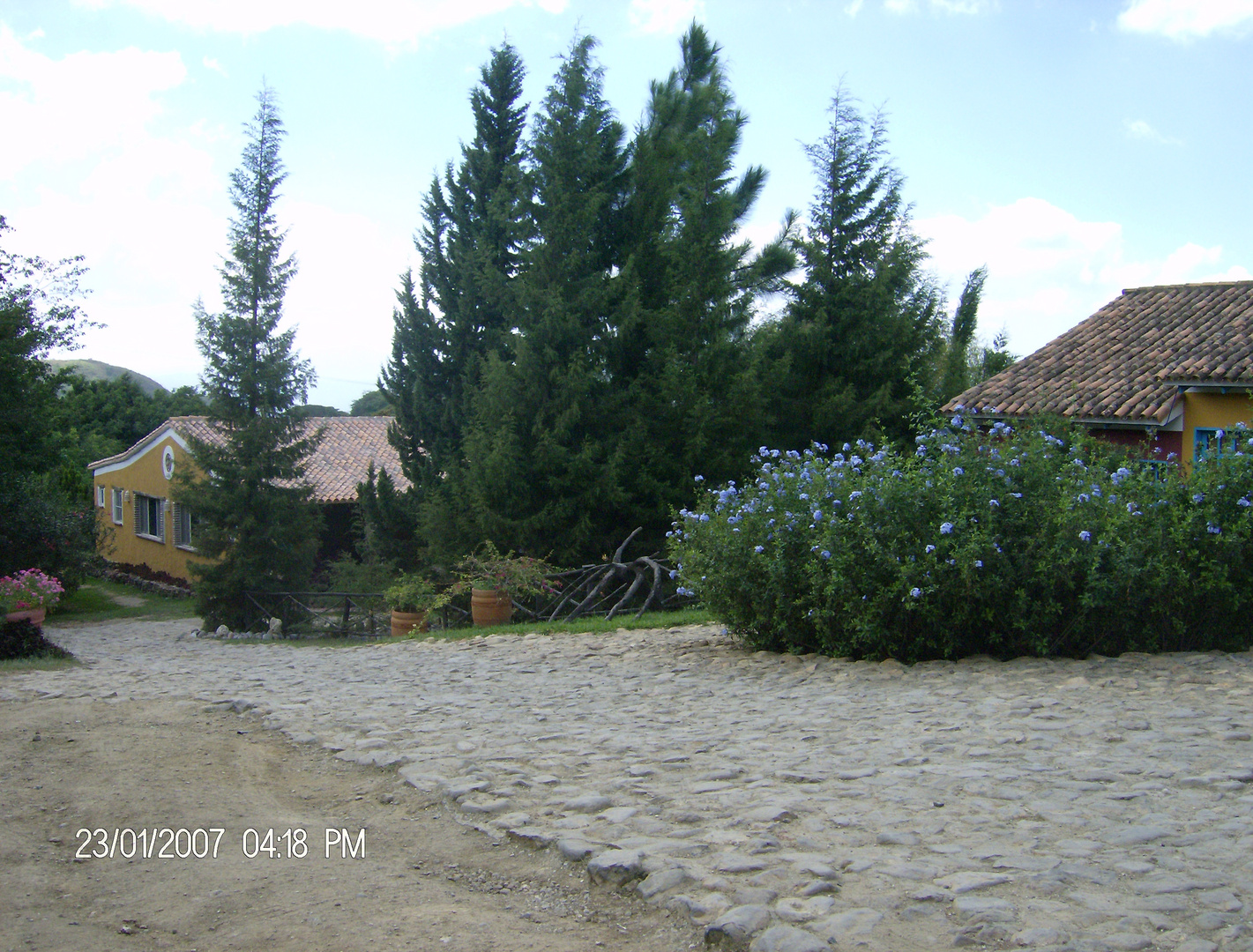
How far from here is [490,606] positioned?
46.1 feet

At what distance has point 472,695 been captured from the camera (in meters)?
8.09

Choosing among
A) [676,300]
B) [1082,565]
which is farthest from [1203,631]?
[676,300]

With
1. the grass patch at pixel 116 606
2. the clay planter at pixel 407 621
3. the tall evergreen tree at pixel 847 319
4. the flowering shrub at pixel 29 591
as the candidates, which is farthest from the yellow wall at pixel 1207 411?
the grass patch at pixel 116 606

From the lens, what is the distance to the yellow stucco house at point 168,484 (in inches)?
1196

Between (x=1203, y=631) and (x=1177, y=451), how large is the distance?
30.5 ft

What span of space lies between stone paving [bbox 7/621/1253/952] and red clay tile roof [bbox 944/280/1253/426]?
9.81 metres

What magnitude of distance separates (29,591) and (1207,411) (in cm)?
2124

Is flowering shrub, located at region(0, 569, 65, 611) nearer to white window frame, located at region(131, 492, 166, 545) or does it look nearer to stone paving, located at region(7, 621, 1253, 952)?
stone paving, located at region(7, 621, 1253, 952)

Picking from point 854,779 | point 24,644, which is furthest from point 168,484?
point 854,779

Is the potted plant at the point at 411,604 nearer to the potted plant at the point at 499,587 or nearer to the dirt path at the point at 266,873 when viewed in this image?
the potted plant at the point at 499,587

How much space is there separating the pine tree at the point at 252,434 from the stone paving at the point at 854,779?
37.7 ft

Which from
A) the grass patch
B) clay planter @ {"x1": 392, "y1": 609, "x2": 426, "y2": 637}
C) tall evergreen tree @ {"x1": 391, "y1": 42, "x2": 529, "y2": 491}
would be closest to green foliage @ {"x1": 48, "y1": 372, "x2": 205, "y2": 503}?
the grass patch

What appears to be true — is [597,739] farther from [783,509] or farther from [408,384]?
[408,384]

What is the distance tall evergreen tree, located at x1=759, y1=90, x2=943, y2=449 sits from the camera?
21438mm
